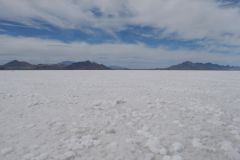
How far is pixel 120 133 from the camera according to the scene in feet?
10.8

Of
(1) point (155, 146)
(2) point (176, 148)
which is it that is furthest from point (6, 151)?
(2) point (176, 148)

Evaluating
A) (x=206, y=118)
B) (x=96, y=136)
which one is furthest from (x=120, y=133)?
(x=206, y=118)

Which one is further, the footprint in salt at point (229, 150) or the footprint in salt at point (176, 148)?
the footprint in salt at point (176, 148)

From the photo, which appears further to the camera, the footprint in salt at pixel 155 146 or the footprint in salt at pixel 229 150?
the footprint in salt at pixel 155 146

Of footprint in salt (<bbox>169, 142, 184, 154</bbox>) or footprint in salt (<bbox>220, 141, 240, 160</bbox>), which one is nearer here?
footprint in salt (<bbox>220, 141, 240, 160</bbox>)

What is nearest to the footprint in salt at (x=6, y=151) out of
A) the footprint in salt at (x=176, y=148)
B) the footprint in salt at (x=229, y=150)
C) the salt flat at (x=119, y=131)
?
the salt flat at (x=119, y=131)

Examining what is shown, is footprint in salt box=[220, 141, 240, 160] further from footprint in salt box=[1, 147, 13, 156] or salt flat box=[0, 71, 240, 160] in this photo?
footprint in salt box=[1, 147, 13, 156]

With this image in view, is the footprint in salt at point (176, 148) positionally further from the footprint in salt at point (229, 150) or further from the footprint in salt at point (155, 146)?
the footprint in salt at point (229, 150)

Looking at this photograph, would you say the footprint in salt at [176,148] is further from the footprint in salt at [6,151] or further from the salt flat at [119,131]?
the footprint in salt at [6,151]

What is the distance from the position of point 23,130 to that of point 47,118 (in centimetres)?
72

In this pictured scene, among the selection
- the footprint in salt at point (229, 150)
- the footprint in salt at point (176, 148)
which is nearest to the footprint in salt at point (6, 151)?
the footprint in salt at point (176, 148)

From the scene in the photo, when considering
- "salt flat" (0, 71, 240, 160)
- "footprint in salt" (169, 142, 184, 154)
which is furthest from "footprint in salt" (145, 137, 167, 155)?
"footprint in salt" (169, 142, 184, 154)

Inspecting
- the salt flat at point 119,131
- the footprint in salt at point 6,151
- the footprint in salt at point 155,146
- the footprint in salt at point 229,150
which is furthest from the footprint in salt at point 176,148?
the footprint in salt at point 6,151

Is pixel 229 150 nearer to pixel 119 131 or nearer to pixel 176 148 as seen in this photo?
pixel 176 148
